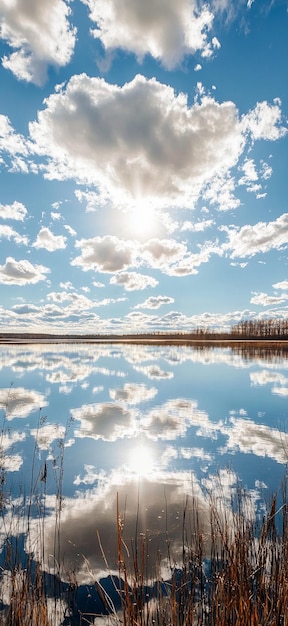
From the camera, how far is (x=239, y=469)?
7.98m

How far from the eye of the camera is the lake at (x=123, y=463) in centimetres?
520

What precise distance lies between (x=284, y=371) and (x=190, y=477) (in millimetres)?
21993

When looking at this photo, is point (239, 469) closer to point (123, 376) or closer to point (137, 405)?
point (137, 405)

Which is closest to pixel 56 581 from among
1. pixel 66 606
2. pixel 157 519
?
pixel 66 606

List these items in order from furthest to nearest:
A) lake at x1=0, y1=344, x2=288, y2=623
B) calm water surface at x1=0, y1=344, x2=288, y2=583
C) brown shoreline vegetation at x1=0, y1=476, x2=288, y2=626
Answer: calm water surface at x1=0, y1=344, x2=288, y2=583
lake at x1=0, y1=344, x2=288, y2=623
brown shoreline vegetation at x1=0, y1=476, x2=288, y2=626

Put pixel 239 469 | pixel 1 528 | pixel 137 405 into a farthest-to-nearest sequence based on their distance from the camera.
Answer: pixel 137 405, pixel 239 469, pixel 1 528

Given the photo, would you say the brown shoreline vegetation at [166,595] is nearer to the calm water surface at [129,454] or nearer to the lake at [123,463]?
the lake at [123,463]

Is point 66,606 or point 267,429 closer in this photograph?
point 66,606

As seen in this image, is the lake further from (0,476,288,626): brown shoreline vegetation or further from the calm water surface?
(0,476,288,626): brown shoreline vegetation

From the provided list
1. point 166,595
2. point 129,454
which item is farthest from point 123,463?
point 166,595

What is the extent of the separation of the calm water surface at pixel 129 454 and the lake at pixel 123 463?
0.09 ft

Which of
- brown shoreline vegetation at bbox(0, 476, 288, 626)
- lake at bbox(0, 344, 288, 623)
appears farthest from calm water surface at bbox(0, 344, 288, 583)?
brown shoreline vegetation at bbox(0, 476, 288, 626)

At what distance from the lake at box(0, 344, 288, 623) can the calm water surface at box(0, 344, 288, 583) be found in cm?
3

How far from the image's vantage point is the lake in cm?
520
